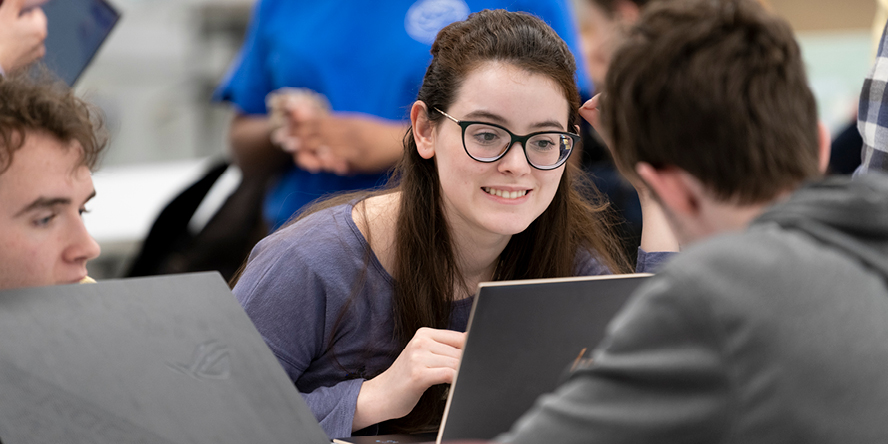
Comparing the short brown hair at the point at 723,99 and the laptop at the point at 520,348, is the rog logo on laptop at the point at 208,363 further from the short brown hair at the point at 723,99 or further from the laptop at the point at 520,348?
the short brown hair at the point at 723,99

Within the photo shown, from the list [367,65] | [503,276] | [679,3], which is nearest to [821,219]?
[679,3]

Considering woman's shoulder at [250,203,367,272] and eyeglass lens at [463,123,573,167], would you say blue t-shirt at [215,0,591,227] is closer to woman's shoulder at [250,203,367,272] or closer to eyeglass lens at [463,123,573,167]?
woman's shoulder at [250,203,367,272]

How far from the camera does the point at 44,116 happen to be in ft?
3.19

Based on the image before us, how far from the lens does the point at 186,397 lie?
2.62ft

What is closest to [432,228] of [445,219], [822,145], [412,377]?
[445,219]

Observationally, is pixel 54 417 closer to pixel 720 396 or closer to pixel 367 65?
pixel 720 396

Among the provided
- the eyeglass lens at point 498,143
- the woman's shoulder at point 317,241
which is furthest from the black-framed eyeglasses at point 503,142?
the woman's shoulder at point 317,241

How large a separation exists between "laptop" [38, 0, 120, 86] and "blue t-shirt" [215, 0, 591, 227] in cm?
61

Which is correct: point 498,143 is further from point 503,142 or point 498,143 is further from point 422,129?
point 422,129

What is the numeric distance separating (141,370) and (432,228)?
619 mm

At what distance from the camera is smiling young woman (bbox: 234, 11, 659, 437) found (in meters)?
1.22

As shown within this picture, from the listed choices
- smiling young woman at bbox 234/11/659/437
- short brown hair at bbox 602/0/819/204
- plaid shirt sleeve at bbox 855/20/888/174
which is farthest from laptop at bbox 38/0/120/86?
plaid shirt sleeve at bbox 855/20/888/174

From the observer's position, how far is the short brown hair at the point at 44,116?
93 centimetres

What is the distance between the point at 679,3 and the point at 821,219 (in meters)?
0.22
